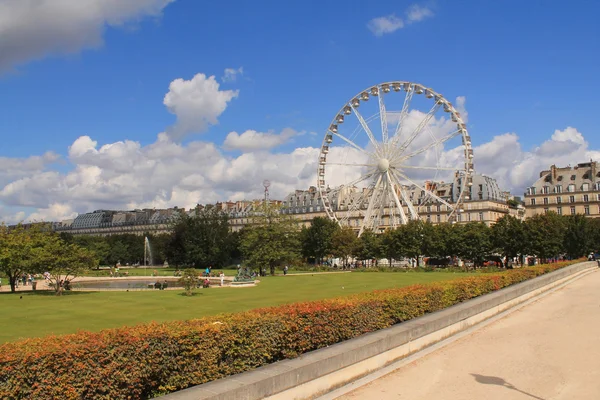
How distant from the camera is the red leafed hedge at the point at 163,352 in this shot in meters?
6.77

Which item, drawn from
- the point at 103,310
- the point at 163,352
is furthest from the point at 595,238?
the point at 163,352

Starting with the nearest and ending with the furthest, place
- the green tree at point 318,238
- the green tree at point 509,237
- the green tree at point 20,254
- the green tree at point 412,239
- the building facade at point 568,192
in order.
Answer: the green tree at point 20,254 < the green tree at point 509,237 < the green tree at point 412,239 < the green tree at point 318,238 < the building facade at point 568,192

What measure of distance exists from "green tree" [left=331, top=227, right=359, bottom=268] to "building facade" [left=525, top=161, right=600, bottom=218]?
47000mm

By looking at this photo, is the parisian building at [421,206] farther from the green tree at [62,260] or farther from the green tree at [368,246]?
the green tree at [62,260]

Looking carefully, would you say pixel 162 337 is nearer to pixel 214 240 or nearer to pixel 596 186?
pixel 214 240

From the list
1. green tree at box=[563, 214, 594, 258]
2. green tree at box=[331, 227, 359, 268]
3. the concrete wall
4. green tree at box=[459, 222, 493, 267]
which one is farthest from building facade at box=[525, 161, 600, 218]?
the concrete wall

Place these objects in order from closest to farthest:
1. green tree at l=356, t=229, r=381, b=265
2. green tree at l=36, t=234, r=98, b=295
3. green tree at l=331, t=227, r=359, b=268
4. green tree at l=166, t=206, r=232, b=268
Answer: green tree at l=36, t=234, r=98, b=295
green tree at l=356, t=229, r=381, b=265
green tree at l=331, t=227, r=359, b=268
green tree at l=166, t=206, r=232, b=268

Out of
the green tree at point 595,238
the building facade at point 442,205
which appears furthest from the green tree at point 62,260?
the green tree at point 595,238

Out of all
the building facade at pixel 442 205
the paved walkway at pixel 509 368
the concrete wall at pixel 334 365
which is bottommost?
the paved walkway at pixel 509 368

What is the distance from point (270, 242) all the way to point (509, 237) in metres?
33.1

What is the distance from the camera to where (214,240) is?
93.8 meters

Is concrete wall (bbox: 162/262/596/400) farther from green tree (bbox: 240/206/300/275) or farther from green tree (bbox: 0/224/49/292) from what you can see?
green tree (bbox: 240/206/300/275)

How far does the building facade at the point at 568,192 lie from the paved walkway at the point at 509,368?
335 feet

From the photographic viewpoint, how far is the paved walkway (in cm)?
960
